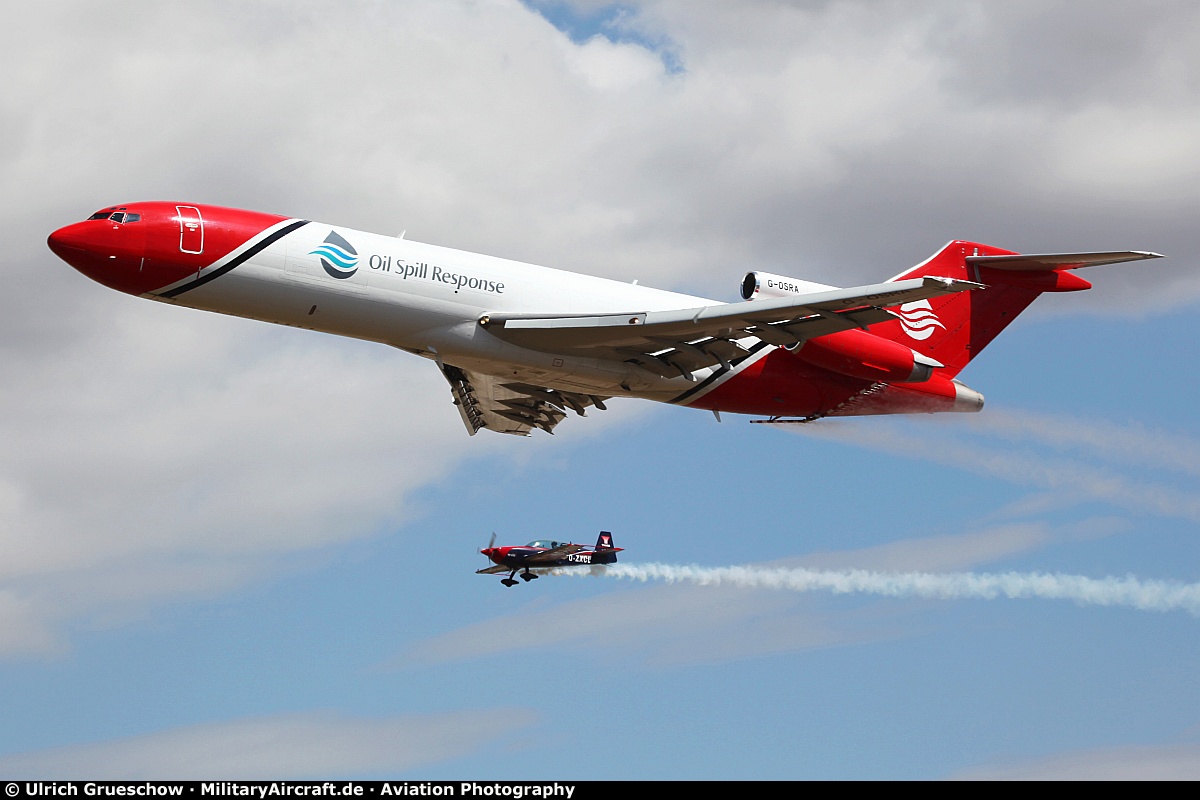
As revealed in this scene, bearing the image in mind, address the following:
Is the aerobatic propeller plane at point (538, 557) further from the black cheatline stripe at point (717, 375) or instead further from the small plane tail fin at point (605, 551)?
the black cheatline stripe at point (717, 375)

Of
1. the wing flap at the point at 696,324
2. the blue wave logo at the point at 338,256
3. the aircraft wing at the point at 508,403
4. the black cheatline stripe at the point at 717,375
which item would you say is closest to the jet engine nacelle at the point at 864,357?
the black cheatline stripe at the point at 717,375

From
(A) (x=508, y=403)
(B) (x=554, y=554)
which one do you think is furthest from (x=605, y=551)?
(A) (x=508, y=403)

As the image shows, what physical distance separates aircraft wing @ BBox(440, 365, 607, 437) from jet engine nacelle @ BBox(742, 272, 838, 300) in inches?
251

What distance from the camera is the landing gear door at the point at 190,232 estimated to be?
33312 mm

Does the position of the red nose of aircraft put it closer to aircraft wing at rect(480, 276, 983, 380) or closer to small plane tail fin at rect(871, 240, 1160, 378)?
aircraft wing at rect(480, 276, 983, 380)

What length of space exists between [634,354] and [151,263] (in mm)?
12408

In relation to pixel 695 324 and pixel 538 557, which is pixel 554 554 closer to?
pixel 538 557

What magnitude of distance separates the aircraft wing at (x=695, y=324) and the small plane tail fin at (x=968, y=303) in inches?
229

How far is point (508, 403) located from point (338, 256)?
31.9 ft

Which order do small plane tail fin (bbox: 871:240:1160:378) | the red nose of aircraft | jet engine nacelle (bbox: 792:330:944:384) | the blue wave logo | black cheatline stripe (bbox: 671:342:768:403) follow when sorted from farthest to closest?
small plane tail fin (bbox: 871:240:1160:378), black cheatline stripe (bbox: 671:342:768:403), jet engine nacelle (bbox: 792:330:944:384), the blue wave logo, the red nose of aircraft

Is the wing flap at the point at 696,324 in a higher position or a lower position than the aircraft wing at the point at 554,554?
lower

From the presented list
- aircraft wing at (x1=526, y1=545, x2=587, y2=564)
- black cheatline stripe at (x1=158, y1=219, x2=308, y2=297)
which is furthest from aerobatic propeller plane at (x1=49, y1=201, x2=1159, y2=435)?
aircraft wing at (x1=526, y1=545, x2=587, y2=564)

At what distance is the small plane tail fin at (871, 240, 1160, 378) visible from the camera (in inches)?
1602

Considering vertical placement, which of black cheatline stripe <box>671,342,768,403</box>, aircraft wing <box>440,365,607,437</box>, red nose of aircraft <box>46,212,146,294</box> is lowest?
black cheatline stripe <box>671,342,768,403</box>
